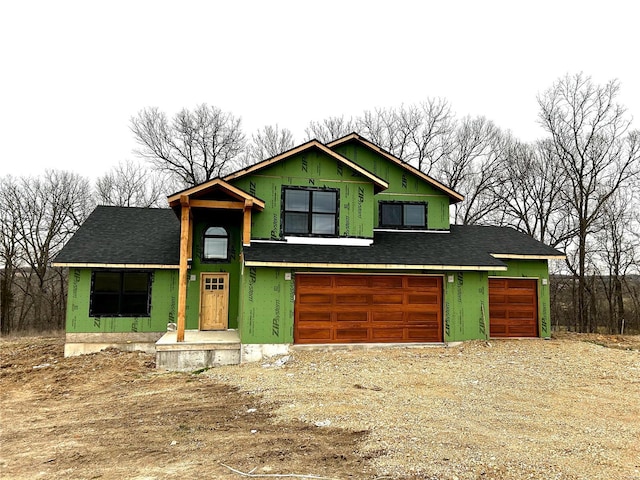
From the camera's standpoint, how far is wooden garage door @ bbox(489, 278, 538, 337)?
14.2m

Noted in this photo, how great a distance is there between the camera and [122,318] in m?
13.5

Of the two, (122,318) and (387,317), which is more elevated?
(387,317)

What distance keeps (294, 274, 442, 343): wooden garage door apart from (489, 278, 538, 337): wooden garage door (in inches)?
111

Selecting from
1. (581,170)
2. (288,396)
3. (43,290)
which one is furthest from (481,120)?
(43,290)

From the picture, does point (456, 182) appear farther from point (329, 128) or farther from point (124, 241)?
point (124, 241)

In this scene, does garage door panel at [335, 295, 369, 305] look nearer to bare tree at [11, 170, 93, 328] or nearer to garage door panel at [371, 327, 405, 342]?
garage door panel at [371, 327, 405, 342]

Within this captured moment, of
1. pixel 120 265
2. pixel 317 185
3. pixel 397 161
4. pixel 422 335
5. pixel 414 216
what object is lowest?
pixel 422 335

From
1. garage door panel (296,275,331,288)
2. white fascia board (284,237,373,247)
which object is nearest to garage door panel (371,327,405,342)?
garage door panel (296,275,331,288)

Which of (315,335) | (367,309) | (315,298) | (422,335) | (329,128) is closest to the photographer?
(315,335)

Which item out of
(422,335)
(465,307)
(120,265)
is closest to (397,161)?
(465,307)

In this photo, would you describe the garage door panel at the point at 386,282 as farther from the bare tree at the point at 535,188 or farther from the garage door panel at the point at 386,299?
the bare tree at the point at 535,188

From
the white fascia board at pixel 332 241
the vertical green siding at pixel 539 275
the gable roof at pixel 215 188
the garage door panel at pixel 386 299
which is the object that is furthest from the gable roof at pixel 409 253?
the gable roof at pixel 215 188

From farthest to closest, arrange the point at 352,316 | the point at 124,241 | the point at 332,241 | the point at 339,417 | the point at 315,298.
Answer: the point at 124,241 → the point at 332,241 → the point at 352,316 → the point at 315,298 → the point at 339,417

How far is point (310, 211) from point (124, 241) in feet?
23.3
